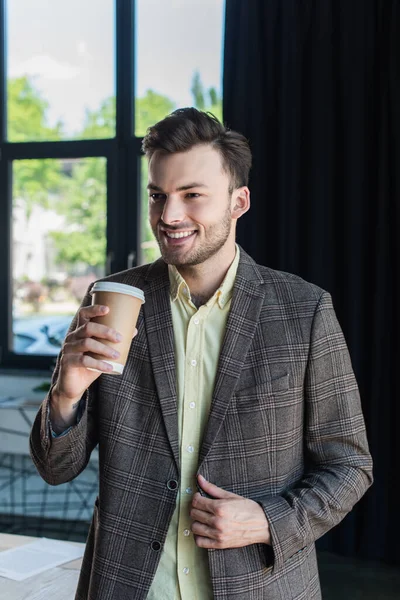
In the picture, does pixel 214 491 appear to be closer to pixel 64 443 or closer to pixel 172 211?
pixel 64 443

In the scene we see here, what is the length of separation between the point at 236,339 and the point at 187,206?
25 cm

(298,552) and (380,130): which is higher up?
(380,130)

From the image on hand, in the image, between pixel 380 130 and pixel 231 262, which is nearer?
pixel 231 262

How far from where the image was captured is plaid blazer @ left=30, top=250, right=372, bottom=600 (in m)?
1.11

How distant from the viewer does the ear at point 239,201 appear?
1312mm

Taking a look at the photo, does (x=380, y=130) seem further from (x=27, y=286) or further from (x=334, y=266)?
(x=27, y=286)

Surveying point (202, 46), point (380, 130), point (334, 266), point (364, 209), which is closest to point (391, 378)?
point (334, 266)

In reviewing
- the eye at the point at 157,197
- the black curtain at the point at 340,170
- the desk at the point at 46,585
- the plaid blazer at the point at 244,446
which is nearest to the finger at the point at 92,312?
the plaid blazer at the point at 244,446

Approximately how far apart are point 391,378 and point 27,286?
8.74ft

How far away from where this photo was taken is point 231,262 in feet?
4.32

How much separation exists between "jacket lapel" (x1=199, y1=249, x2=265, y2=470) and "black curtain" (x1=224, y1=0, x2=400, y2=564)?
2592 millimetres

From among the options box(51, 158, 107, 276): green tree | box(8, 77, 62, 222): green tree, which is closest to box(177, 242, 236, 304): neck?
box(51, 158, 107, 276): green tree

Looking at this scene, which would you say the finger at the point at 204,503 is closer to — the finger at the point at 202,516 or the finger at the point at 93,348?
the finger at the point at 202,516

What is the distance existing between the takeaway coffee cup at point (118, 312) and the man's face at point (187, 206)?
0.56 feet
